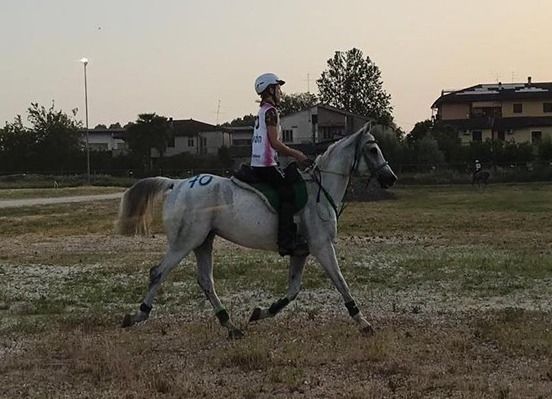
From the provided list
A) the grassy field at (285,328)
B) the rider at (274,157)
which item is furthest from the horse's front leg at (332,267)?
the grassy field at (285,328)

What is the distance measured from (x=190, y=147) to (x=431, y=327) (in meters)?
92.7

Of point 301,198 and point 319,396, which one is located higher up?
point 301,198

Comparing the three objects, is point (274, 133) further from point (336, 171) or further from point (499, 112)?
point (499, 112)

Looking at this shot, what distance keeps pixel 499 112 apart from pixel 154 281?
97736 millimetres

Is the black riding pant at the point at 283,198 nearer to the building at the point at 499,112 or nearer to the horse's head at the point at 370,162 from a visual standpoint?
the horse's head at the point at 370,162

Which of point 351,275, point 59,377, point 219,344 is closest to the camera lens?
point 59,377

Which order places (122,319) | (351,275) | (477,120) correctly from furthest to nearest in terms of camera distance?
(477,120) < (351,275) < (122,319)

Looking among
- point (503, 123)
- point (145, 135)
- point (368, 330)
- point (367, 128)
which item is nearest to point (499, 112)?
point (503, 123)

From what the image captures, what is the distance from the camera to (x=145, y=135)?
87312 millimetres

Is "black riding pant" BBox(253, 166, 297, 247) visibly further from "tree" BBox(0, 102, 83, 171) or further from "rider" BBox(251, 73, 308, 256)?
"tree" BBox(0, 102, 83, 171)

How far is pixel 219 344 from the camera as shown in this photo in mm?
8242

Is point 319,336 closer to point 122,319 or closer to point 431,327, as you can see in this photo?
point 431,327

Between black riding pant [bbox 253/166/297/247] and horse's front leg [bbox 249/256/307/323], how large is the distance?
52 centimetres

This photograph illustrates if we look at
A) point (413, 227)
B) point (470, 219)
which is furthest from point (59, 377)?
point (470, 219)
